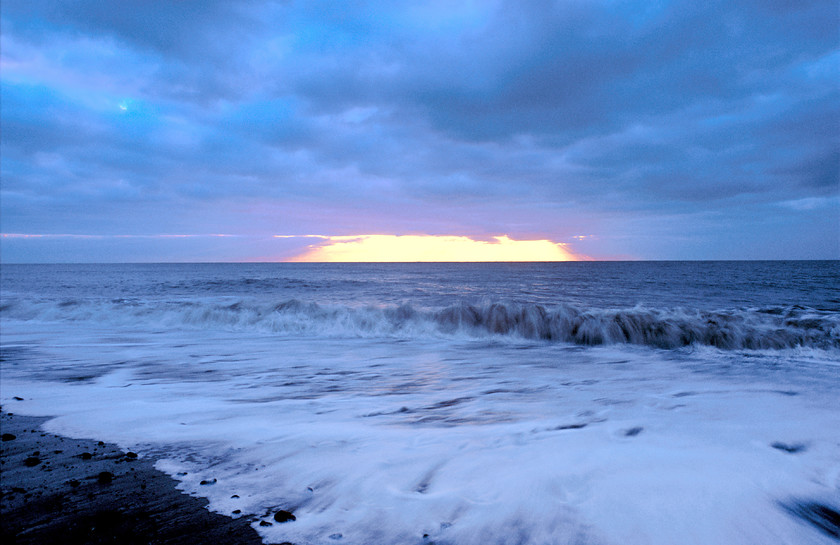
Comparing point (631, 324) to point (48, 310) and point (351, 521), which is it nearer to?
point (351, 521)

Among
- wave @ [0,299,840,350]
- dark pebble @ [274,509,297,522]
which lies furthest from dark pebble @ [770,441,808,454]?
wave @ [0,299,840,350]

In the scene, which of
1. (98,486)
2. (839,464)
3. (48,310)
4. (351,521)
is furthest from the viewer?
(48,310)

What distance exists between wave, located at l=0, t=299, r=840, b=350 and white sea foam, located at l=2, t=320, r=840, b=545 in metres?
2.63

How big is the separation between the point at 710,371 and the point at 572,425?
4.75 m

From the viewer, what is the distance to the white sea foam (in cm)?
246

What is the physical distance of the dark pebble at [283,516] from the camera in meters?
2.38

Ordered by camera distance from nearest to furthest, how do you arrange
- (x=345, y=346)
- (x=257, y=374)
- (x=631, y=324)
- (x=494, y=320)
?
(x=257, y=374)
(x=345, y=346)
(x=631, y=324)
(x=494, y=320)

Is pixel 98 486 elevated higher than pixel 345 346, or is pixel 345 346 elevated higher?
pixel 98 486

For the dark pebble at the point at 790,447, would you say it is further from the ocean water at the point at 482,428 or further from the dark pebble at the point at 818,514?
the dark pebble at the point at 818,514

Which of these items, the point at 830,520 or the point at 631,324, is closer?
the point at 830,520

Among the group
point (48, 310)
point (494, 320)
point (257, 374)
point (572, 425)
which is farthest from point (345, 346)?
point (48, 310)

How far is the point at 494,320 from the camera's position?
12.9 meters

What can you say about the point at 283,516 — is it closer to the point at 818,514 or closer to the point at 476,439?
the point at 476,439

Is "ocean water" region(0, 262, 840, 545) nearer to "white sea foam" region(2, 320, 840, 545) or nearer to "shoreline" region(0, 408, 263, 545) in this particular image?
"white sea foam" region(2, 320, 840, 545)
